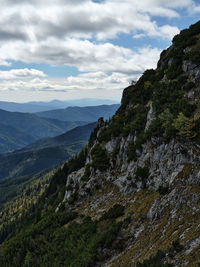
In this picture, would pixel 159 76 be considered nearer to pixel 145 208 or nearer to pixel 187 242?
pixel 145 208

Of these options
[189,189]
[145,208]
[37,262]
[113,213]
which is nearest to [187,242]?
[189,189]

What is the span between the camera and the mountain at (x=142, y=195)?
2055 cm

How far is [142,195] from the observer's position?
30.0 meters

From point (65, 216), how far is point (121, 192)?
43.9 ft

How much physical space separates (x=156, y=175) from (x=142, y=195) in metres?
3.88

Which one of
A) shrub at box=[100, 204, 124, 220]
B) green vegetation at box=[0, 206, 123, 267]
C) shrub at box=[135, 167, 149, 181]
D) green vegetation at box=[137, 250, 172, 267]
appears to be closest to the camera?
green vegetation at box=[137, 250, 172, 267]

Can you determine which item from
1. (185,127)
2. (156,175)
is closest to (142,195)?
(156,175)

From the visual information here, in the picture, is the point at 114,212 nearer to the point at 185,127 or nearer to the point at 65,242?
the point at 65,242

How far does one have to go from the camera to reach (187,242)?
16.8 m

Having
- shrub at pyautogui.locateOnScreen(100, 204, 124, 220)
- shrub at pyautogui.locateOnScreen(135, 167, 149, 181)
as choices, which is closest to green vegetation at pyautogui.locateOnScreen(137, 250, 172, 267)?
shrub at pyautogui.locateOnScreen(100, 204, 124, 220)

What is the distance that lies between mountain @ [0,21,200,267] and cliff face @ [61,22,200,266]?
0.36 ft

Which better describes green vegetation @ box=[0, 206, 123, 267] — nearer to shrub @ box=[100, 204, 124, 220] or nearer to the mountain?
shrub @ box=[100, 204, 124, 220]

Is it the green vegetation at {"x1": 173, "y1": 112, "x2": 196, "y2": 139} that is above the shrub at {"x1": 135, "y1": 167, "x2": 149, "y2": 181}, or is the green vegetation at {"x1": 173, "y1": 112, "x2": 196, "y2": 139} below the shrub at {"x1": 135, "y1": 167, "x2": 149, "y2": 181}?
above

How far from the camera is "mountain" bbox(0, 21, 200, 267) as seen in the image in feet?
67.4
